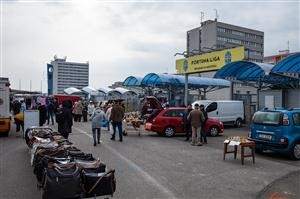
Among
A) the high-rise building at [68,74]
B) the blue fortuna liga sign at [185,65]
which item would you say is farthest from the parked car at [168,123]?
the high-rise building at [68,74]

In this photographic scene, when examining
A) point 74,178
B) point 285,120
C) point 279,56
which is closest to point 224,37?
point 279,56

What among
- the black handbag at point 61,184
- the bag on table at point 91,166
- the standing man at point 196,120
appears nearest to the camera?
the black handbag at point 61,184

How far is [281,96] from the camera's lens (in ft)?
81.6

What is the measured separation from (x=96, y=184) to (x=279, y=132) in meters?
7.99

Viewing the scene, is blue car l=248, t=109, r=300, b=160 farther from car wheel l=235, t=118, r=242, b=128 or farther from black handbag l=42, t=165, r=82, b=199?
car wheel l=235, t=118, r=242, b=128

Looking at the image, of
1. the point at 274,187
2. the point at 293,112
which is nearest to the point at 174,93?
the point at 293,112

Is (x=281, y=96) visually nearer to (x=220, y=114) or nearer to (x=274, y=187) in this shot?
(x=220, y=114)

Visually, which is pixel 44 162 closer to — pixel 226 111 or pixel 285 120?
pixel 285 120

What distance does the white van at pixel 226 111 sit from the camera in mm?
24500

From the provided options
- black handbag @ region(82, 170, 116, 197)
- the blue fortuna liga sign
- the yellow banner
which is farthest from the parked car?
the blue fortuna liga sign

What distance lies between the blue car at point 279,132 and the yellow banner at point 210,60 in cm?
1583

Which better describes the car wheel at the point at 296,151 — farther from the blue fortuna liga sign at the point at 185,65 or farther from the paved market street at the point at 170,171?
the blue fortuna liga sign at the point at 185,65

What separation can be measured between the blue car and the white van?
11.4 m

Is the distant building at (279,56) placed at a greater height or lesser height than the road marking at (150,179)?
greater
